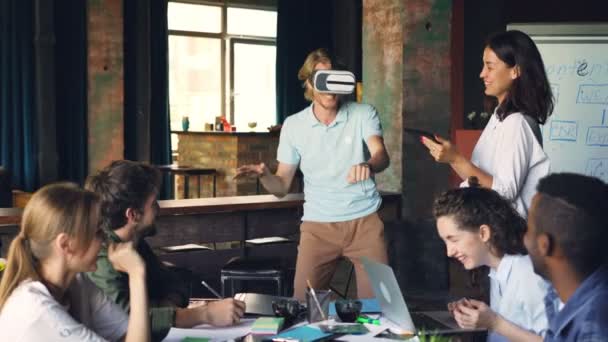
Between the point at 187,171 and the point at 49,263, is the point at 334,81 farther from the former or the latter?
the point at 187,171

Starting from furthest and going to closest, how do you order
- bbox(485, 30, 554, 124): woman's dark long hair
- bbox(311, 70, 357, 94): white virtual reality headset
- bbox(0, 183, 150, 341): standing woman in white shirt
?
bbox(311, 70, 357, 94): white virtual reality headset < bbox(485, 30, 554, 124): woman's dark long hair < bbox(0, 183, 150, 341): standing woman in white shirt

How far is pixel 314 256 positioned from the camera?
11.1 ft

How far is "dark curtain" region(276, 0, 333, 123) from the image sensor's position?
10797 millimetres

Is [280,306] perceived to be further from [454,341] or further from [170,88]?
[170,88]

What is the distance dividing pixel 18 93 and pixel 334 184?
6148mm

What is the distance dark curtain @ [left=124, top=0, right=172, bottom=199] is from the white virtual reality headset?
636cm

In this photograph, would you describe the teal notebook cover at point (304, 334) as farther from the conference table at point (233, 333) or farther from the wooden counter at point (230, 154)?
the wooden counter at point (230, 154)

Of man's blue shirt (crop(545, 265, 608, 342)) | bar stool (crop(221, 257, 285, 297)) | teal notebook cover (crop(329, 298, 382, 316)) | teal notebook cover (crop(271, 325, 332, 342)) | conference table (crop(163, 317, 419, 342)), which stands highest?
man's blue shirt (crop(545, 265, 608, 342))

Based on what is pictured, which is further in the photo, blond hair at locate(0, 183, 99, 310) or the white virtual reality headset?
the white virtual reality headset

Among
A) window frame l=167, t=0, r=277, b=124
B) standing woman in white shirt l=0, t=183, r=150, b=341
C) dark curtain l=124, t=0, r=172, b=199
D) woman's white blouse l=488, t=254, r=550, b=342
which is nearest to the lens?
standing woman in white shirt l=0, t=183, r=150, b=341

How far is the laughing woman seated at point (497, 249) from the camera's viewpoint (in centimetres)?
213

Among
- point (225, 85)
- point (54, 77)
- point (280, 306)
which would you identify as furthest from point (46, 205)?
point (225, 85)

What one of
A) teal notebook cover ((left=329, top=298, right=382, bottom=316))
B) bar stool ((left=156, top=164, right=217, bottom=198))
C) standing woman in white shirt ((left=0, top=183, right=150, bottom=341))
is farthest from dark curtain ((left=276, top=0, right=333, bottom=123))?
standing woman in white shirt ((left=0, top=183, right=150, bottom=341))

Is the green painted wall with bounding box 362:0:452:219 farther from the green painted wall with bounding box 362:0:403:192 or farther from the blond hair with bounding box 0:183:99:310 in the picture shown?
the blond hair with bounding box 0:183:99:310
